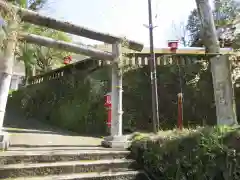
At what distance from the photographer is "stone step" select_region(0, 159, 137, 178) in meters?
3.86

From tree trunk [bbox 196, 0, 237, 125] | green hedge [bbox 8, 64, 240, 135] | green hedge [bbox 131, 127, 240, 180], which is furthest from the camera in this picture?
green hedge [bbox 8, 64, 240, 135]

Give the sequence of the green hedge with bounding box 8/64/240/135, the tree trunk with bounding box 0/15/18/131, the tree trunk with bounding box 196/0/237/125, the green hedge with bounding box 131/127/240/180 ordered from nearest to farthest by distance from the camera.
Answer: the green hedge with bounding box 131/127/240/180, the tree trunk with bounding box 0/15/18/131, the tree trunk with bounding box 196/0/237/125, the green hedge with bounding box 8/64/240/135

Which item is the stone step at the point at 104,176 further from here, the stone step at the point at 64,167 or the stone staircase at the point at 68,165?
the stone step at the point at 64,167

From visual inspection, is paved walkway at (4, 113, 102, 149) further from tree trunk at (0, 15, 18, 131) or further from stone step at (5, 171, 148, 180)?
stone step at (5, 171, 148, 180)

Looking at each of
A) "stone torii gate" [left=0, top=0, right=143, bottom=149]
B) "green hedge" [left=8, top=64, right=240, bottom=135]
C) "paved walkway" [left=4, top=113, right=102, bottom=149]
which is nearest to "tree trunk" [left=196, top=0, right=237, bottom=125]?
"stone torii gate" [left=0, top=0, right=143, bottom=149]

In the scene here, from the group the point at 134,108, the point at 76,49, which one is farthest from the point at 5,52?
the point at 134,108

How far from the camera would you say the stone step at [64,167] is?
3.86 meters

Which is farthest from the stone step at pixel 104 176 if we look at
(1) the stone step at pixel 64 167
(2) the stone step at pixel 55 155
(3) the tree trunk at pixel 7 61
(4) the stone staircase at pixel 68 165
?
(3) the tree trunk at pixel 7 61

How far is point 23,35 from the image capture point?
528 centimetres

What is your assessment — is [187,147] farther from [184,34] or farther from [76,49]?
[184,34]

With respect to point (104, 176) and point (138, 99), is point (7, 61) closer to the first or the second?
point (104, 176)

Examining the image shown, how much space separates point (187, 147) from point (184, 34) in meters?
20.5

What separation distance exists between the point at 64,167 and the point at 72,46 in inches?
114

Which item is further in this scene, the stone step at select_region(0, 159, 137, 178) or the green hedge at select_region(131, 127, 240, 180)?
the stone step at select_region(0, 159, 137, 178)
